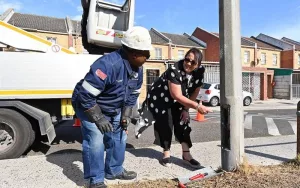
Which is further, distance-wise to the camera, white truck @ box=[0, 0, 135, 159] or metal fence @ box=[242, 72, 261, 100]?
metal fence @ box=[242, 72, 261, 100]

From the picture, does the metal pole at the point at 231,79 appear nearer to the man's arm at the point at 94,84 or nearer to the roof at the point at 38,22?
the man's arm at the point at 94,84

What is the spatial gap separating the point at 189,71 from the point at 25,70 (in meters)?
2.68

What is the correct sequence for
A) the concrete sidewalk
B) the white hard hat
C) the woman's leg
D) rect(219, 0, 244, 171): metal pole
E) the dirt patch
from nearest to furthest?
the white hard hat, the dirt patch, rect(219, 0, 244, 171): metal pole, the concrete sidewalk, the woman's leg

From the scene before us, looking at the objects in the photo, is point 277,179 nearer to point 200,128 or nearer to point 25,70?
point 25,70

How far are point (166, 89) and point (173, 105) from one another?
253 millimetres

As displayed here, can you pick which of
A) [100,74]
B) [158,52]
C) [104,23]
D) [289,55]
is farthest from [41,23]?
[289,55]

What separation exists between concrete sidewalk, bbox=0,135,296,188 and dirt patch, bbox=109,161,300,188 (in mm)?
228

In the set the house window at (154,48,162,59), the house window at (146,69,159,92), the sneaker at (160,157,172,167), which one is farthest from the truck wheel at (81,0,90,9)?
the house window at (154,48,162,59)

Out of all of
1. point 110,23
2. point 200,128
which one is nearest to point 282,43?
point 200,128

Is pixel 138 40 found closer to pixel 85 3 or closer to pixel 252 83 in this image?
pixel 85 3

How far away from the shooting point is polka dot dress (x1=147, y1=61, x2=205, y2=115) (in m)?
3.55

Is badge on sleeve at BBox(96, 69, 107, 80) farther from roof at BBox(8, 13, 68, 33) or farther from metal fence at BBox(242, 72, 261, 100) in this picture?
roof at BBox(8, 13, 68, 33)

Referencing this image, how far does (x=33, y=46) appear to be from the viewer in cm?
544

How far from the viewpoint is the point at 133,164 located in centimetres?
379
